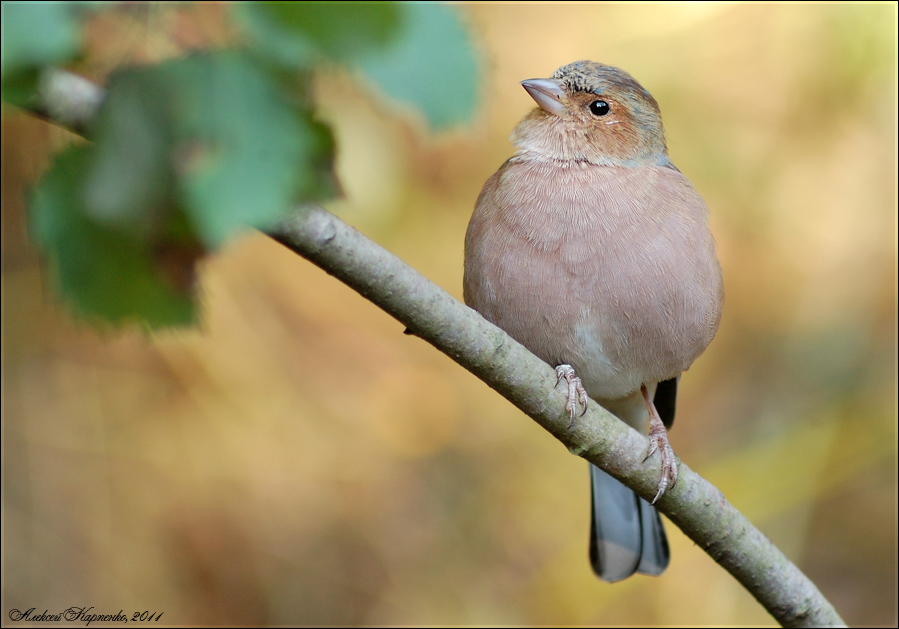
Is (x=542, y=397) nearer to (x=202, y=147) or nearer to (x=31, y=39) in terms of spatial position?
(x=202, y=147)

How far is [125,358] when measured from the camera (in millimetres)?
5102

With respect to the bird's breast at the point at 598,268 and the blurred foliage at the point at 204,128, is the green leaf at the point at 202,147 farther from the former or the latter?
the bird's breast at the point at 598,268

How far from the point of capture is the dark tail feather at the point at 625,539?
11.6ft

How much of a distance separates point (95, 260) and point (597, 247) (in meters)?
2.07

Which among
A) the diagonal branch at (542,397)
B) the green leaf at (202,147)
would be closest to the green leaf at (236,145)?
the green leaf at (202,147)

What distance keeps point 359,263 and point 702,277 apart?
1.65 meters

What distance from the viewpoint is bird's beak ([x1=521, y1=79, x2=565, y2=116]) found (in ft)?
10.3

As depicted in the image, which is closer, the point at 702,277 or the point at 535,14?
the point at 702,277

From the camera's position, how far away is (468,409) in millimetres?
5461

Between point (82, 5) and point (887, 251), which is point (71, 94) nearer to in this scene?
point (82, 5)

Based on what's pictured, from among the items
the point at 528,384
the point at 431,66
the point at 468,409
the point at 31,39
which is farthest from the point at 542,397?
the point at 468,409

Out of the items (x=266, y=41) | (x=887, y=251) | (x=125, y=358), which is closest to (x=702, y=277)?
(x=266, y=41)

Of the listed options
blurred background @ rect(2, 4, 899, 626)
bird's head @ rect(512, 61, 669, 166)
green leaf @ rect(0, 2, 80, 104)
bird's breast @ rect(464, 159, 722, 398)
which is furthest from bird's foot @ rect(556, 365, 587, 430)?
blurred background @ rect(2, 4, 899, 626)

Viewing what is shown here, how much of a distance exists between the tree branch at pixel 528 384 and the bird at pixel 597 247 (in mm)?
126
